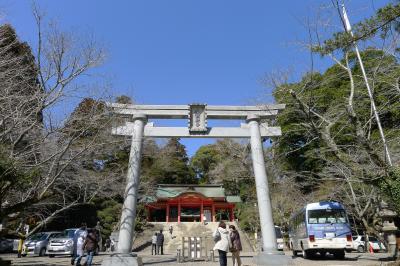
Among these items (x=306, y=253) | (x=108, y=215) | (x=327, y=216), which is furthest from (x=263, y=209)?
(x=108, y=215)

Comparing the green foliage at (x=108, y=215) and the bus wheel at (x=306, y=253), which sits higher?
the green foliage at (x=108, y=215)

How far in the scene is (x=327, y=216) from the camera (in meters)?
16.3

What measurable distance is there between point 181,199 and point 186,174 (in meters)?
11.0

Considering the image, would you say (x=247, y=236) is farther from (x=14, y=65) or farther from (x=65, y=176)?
(x=14, y=65)

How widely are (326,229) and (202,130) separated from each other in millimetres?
6960

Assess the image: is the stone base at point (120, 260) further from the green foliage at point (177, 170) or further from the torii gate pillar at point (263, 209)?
the green foliage at point (177, 170)

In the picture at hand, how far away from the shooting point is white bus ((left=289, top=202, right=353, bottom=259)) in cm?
1570

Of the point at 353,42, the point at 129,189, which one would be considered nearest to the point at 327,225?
the point at 129,189

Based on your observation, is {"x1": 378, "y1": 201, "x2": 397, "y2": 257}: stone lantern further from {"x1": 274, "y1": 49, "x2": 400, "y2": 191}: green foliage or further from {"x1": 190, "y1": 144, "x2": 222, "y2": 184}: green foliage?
{"x1": 190, "y1": 144, "x2": 222, "y2": 184}: green foliage

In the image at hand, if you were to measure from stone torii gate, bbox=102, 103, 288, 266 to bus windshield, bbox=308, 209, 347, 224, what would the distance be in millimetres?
3653

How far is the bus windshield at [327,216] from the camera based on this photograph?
16156 mm

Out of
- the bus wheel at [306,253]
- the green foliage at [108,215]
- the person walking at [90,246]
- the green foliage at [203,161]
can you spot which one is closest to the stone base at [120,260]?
the person walking at [90,246]

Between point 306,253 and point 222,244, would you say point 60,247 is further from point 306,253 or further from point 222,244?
point 222,244

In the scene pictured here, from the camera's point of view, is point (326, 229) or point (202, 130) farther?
point (326, 229)
